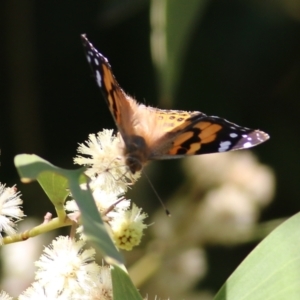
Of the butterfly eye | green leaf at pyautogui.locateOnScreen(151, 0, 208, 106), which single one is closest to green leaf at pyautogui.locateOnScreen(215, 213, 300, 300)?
the butterfly eye

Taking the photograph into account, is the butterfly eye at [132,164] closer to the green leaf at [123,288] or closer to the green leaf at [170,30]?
the green leaf at [123,288]

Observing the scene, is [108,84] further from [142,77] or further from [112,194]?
[142,77]

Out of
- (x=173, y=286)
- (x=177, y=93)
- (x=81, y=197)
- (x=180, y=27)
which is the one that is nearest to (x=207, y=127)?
(x=81, y=197)

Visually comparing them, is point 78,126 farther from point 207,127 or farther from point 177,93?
point 207,127

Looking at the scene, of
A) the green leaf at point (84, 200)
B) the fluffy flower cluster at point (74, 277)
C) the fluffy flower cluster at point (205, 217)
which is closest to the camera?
the green leaf at point (84, 200)

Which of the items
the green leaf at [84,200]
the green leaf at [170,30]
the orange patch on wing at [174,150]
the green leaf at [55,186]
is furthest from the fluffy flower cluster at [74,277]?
the green leaf at [170,30]

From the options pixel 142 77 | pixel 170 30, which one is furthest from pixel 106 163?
pixel 142 77
